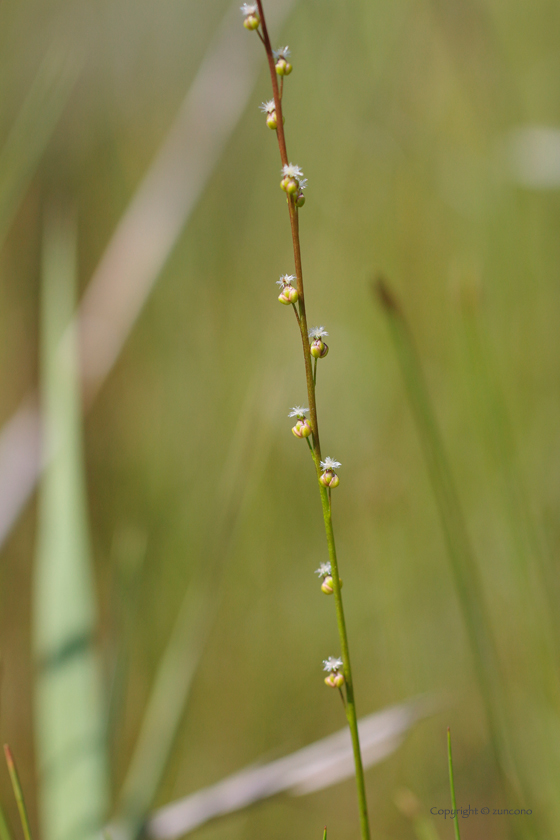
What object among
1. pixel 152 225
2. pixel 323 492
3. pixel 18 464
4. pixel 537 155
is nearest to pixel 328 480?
pixel 323 492

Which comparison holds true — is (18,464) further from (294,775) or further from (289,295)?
(289,295)

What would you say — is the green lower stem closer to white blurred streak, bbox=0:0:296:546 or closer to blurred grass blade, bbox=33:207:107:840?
blurred grass blade, bbox=33:207:107:840

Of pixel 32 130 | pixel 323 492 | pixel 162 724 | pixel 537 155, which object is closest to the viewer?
pixel 323 492

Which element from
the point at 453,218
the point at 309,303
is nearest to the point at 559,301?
the point at 453,218

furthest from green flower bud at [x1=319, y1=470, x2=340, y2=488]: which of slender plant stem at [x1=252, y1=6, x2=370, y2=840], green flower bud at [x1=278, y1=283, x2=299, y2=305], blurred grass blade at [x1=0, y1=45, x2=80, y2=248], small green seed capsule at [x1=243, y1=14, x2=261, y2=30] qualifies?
blurred grass blade at [x1=0, y1=45, x2=80, y2=248]

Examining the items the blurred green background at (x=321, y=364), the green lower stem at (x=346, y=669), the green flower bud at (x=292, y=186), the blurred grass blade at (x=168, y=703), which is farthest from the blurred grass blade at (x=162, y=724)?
the green flower bud at (x=292, y=186)

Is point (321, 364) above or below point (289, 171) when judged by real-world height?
above
